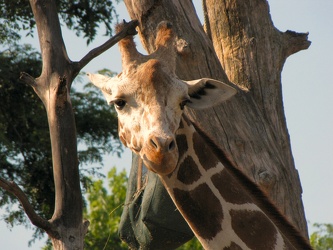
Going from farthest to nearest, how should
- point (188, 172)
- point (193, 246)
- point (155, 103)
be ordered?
point (193, 246)
point (188, 172)
point (155, 103)

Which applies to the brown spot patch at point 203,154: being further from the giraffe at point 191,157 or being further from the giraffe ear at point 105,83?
the giraffe ear at point 105,83

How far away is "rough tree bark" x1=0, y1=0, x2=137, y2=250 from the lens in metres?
5.37

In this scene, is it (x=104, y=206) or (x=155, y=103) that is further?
(x=104, y=206)

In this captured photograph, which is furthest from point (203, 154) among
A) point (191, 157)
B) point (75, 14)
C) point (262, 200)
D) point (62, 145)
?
point (75, 14)

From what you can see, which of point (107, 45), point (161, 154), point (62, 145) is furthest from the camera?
point (107, 45)

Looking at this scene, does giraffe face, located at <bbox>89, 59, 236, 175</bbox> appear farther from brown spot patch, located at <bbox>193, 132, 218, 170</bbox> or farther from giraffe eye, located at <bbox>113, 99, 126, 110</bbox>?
brown spot patch, located at <bbox>193, 132, 218, 170</bbox>

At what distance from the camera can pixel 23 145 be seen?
13688mm

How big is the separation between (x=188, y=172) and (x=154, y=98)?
1.93 feet

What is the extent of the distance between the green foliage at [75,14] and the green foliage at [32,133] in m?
0.92

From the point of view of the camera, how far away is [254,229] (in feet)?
16.6

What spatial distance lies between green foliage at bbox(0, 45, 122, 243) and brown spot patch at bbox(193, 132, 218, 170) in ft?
26.1

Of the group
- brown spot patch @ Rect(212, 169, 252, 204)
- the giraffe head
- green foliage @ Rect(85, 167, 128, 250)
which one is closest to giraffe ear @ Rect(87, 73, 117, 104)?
the giraffe head

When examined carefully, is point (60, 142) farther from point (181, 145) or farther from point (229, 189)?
point (229, 189)

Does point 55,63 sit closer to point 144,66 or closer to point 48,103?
point 48,103
